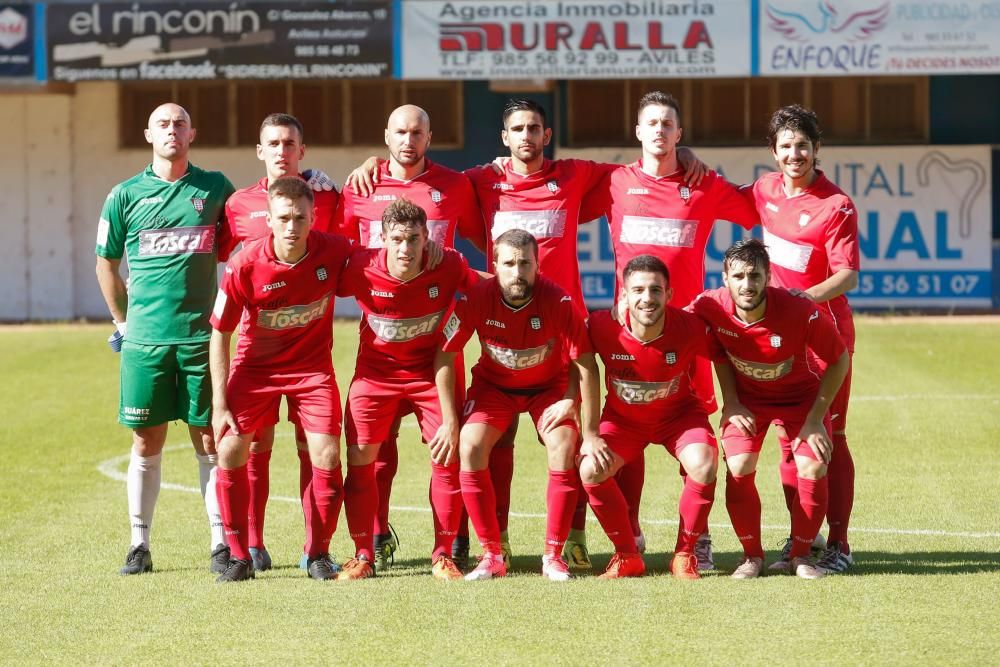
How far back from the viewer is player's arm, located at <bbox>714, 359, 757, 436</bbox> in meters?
6.07

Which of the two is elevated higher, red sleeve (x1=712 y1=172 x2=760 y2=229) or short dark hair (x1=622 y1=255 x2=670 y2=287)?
red sleeve (x1=712 y1=172 x2=760 y2=229)

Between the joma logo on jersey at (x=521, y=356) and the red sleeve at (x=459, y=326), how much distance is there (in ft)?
0.41

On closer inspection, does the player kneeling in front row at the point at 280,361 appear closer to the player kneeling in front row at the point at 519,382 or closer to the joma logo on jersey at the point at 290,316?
the joma logo on jersey at the point at 290,316

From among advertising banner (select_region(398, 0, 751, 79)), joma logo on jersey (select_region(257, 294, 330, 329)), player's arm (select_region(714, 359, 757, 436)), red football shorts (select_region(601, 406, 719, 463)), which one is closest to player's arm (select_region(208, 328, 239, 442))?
joma logo on jersey (select_region(257, 294, 330, 329))

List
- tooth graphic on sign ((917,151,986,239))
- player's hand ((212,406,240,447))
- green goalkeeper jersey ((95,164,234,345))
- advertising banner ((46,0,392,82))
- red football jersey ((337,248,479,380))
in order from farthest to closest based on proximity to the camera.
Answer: tooth graphic on sign ((917,151,986,239)) < advertising banner ((46,0,392,82)) < green goalkeeper jersey ((95,164,234,345)) < red football jersey ((337,248,479,380)) < player's hand ((212,406,240,447))

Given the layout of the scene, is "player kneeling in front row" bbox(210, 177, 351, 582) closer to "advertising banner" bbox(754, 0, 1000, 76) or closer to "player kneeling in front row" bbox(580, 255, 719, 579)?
"player kneeling in front row" bbox(580, 255, 719, 579)

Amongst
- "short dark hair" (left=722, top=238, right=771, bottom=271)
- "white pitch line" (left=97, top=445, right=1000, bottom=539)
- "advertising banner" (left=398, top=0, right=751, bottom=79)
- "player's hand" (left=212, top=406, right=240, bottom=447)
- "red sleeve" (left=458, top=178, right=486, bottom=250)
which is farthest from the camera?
"advertising banner" (left=398, top=0, right=751, bottom=79)

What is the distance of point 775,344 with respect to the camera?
605cm

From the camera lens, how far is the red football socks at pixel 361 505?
6.16 m

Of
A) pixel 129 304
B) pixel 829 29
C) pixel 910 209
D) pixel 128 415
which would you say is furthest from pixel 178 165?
pixel 910 209

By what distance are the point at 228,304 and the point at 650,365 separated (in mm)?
1747

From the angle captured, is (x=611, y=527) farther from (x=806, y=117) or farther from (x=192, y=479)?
(x=192, y=479)

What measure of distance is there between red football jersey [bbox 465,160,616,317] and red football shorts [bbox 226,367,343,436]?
3.40 feet

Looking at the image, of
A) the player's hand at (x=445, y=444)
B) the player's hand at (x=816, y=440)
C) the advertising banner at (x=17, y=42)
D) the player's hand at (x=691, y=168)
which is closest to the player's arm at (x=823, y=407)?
the player's hand at (x=816, y=440)
